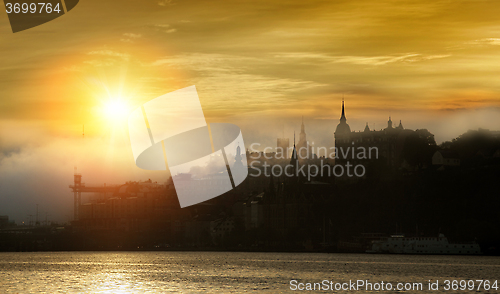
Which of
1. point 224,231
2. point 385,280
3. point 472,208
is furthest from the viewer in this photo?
point 224,231

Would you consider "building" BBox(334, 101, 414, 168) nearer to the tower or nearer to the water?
the tower

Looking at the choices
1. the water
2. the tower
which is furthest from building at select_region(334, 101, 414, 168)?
the water

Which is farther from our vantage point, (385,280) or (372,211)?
(372,211)

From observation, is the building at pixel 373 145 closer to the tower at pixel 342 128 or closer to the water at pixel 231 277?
the tower at pixel 342 128

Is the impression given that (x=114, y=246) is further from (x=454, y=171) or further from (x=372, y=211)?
(x=454, y=171)

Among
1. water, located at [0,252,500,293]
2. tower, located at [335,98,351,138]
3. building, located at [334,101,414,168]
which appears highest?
tower, located at [335,98,351,138]

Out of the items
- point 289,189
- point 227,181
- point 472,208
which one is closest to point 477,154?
point 472,208

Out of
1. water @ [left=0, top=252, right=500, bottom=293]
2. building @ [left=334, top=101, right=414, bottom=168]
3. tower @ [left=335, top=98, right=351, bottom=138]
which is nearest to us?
water @ [left=0, top=252, right=500, bottom=293]

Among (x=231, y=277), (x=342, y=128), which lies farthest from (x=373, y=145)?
(x=231, y=277)

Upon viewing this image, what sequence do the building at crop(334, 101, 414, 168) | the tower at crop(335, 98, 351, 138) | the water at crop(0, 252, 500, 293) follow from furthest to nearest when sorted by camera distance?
the tower at crop(335, 98, 351, 138), the building at crop(334, 101, 414, 168), the water at crop(0, 252, 500, 293)

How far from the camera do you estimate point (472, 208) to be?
109000 millimetres

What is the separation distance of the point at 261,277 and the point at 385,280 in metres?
10.8

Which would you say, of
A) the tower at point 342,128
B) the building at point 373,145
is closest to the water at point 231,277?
the building at point 373,145

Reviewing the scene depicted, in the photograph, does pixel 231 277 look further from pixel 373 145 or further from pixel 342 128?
pixel 342 128
